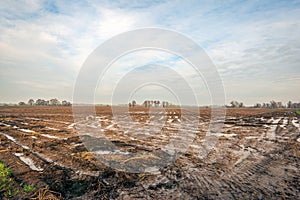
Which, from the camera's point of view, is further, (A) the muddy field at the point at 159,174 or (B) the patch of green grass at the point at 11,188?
(A) the muddy field at the point at 159,174

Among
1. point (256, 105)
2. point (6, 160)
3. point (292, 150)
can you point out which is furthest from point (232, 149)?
point (256, 105)

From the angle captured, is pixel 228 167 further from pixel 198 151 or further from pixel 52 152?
pixel 52 152

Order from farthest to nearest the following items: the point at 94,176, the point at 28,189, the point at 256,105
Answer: the point at 256,105 → the point at 94,176 → the point at 28,189

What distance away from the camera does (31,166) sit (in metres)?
5.95

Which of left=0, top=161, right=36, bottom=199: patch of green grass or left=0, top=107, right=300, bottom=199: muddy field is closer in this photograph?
left=0, top=161, right=36, bottom=199: patch of green grass

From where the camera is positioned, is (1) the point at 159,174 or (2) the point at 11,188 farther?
(1) the point at 159,174

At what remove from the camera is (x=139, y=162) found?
21.4 ft

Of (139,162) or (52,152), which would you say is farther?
(52,152)

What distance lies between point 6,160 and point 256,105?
506ft

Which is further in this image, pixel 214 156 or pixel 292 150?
pixel 292 150

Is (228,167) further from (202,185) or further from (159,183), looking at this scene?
(159,183)

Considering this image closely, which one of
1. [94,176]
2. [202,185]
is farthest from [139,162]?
[202,185]

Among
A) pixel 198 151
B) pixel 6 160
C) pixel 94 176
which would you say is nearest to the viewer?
pixel 94 176

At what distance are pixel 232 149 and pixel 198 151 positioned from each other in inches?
67.3
